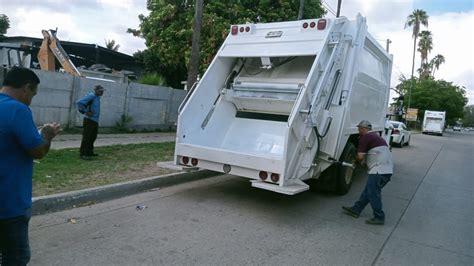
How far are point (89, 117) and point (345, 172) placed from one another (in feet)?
16.6

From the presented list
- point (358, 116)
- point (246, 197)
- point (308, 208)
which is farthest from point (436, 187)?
point (246, 197)

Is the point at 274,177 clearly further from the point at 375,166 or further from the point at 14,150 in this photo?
the point at 14,150

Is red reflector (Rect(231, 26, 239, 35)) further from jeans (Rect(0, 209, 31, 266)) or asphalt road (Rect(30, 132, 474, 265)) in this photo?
jeans (Rect(0, 209, 31, 266))

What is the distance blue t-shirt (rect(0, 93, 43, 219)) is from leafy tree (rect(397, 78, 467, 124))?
59479 millimetres

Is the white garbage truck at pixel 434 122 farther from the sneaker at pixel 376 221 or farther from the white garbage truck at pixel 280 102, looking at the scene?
the sneaker at pixel 376 221

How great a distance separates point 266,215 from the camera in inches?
228

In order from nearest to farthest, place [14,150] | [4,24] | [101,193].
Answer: [14,150], [101,193], [4,24]

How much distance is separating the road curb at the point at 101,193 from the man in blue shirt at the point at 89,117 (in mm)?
1887

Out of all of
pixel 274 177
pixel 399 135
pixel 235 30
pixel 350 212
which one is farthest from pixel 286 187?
pixel 399 135

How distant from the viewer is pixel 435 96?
55.3 m

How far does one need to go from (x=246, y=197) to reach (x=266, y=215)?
37.9 inches

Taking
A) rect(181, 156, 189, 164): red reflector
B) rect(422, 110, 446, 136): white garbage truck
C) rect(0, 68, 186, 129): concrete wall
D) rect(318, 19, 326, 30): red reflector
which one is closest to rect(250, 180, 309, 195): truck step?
rect(181, 156, 189, 164): red reflector

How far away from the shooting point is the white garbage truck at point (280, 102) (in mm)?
5898

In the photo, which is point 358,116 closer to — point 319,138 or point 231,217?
point 319,138
